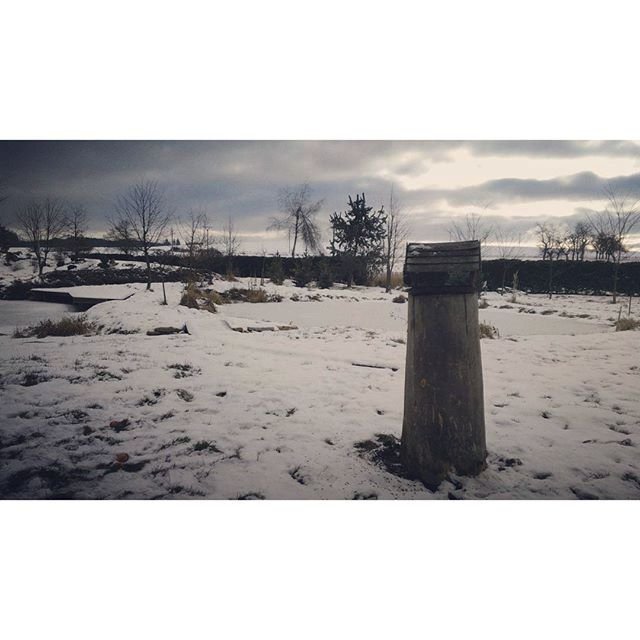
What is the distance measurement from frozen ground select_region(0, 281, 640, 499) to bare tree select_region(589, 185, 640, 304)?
45.0 inches

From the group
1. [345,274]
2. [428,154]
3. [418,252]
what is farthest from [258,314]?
[418,252]

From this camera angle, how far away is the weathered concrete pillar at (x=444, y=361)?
4.68 ft

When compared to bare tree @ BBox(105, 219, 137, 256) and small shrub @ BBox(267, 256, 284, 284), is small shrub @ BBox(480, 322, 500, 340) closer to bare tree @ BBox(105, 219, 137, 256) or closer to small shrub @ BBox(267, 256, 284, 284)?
small shrub @ BBox(267, 256, 284, 284)

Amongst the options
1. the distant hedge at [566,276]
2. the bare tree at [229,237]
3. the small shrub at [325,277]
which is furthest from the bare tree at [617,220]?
the small shrub at [325,277]

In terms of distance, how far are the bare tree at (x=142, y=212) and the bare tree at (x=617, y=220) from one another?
3868 millimetres

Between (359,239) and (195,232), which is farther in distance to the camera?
(359,239)

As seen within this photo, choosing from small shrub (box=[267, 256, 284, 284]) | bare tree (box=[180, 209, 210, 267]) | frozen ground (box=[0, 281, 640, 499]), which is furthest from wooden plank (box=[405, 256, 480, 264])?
small shrub (box=[267, 256, 284, 284])

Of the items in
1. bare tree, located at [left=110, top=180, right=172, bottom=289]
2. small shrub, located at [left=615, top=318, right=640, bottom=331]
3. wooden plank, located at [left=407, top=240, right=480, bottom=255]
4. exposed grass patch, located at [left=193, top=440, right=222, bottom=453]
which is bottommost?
exposed grass patch, located at [left=193, top=440, right=222, bottom=453]

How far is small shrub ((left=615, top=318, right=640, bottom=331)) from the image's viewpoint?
4.17m

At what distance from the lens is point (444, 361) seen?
146 centimetres

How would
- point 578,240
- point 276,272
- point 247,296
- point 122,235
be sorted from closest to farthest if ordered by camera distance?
1. point 578,240
2. point 122,235
3. point 276,272
4. point 247,296

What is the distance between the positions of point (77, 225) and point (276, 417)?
9.13 ft

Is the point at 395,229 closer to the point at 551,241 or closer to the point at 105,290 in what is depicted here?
the point at 551,241

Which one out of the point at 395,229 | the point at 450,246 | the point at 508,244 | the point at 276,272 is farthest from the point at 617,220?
the point at 276,272
